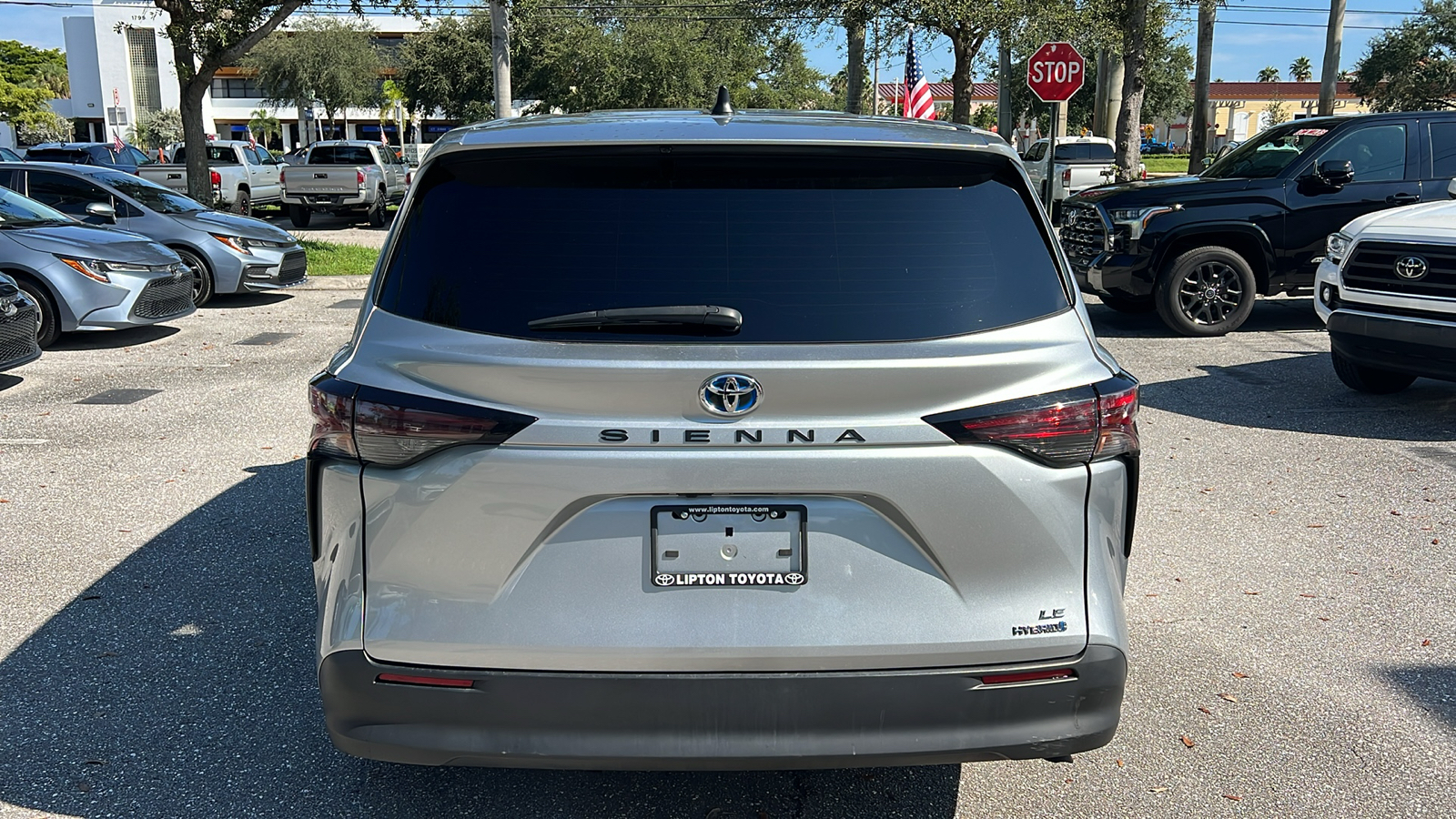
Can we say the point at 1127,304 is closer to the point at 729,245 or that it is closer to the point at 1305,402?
the point at 1305,402

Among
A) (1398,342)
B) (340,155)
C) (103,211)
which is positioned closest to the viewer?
(1398,342)

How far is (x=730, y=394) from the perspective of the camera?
2521 mm

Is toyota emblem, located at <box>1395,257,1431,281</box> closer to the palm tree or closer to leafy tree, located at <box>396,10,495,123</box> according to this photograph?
leafy tree, located at <box>396,10,495,123</box>

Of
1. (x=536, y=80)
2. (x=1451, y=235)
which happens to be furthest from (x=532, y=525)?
(x=536, y=80)

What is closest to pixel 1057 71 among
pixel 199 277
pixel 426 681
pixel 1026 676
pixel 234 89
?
pixel 199 277

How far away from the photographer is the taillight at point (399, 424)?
2.53m

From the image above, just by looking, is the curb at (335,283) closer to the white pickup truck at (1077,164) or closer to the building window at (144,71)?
the white pickup truck at (1077,164)

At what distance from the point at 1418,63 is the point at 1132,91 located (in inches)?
1426

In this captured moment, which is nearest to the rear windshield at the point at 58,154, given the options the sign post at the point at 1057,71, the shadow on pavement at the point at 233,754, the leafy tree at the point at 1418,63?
the sign post at the point at 1057,71

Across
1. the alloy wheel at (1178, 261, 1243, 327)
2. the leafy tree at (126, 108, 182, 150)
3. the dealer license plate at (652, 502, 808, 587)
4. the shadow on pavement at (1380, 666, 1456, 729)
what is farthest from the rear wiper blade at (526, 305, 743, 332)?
the leafy tree at (126, 108, 182, 150)

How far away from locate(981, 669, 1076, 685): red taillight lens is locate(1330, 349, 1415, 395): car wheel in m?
7.20

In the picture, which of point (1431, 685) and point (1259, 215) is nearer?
point (1431, 685)

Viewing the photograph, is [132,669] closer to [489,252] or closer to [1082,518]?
[489,252]

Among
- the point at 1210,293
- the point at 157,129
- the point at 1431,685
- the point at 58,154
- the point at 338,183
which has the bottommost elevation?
the point at 1431,685
